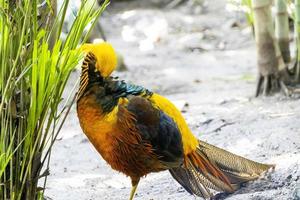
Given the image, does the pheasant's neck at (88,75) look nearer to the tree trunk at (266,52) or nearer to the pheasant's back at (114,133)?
the pheasant's back at (114,133)

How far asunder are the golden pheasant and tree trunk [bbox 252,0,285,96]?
226cm

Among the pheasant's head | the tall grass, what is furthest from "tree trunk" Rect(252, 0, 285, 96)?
the tall grass

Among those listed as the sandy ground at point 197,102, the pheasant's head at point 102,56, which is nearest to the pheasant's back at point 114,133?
the pheasant's head at point 102,56

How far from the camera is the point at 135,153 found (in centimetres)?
319

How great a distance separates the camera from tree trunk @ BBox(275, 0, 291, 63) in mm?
5801

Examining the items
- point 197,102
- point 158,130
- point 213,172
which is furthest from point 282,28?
point 158,130

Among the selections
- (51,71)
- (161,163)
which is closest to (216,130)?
(161,163)

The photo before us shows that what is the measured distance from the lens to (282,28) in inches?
232

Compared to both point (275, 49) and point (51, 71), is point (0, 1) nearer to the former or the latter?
point (51, 71)

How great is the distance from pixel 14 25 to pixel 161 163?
107 cm

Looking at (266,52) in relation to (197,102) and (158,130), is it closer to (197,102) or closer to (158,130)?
(197,102)

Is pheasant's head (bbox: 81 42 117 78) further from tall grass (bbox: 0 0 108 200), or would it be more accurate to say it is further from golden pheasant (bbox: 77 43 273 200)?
tall grass (bbox: 0 0 108 200)

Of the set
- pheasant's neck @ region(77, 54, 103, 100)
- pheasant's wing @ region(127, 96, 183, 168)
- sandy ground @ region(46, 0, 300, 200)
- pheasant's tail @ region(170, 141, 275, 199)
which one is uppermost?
pheasant's neck @ region(77, 54, 103, 100)

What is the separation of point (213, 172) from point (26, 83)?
131 cm
